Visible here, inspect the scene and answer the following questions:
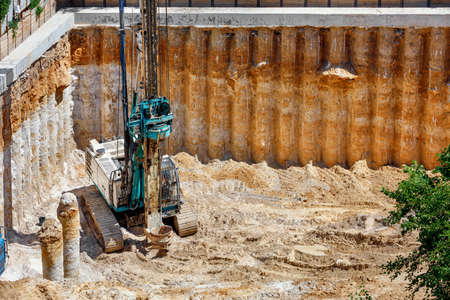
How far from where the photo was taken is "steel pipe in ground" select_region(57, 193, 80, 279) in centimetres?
2023

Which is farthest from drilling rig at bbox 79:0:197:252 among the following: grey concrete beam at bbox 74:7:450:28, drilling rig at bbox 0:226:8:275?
grey concrete beam at bbox 74:7:450:28

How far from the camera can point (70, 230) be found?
2047 cm

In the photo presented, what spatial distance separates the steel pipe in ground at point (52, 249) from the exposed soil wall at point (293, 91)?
1036 centimetres

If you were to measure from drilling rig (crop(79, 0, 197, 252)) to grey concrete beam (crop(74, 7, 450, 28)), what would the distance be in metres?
5.68

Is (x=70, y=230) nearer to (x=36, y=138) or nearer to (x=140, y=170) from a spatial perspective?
(x=140, y=170)

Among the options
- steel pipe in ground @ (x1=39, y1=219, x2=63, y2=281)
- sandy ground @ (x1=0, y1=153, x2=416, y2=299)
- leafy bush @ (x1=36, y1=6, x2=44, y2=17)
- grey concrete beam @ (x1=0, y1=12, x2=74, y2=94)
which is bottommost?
sandy ground @ (x1=0, y1=153, x2=416, y2=299)

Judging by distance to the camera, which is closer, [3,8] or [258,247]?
[258,247]

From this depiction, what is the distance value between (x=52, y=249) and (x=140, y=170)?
430 centimetres

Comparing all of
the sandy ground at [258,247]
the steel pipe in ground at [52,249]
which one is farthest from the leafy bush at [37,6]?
the steel pipe in ground at [52,249]

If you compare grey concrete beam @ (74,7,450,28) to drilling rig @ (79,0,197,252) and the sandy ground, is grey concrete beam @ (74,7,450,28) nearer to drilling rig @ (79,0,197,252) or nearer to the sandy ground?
the sandy ground

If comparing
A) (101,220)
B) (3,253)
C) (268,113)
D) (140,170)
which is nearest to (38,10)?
(140,170)

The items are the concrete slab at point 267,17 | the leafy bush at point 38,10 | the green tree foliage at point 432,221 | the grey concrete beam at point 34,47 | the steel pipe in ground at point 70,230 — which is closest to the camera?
the green tree foliage at point 432,221

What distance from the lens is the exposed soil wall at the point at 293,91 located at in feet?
93.0

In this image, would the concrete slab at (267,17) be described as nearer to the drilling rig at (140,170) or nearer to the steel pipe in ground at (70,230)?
the drilling rig at (140,170)
